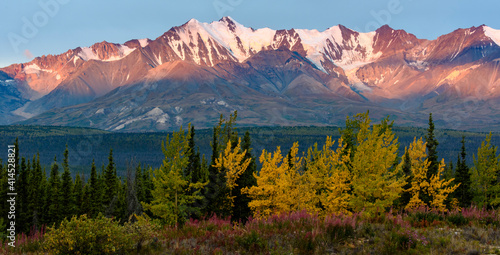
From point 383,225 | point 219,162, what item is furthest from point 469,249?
point 219,162

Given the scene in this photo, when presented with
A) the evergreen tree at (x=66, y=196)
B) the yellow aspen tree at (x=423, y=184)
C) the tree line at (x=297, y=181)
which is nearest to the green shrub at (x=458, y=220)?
the tree line at (x=297, y=181)

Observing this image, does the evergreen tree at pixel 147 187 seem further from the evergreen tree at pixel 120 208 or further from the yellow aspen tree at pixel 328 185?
the yellow aspen tree at pixel 328 185

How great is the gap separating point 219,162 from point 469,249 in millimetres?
23039

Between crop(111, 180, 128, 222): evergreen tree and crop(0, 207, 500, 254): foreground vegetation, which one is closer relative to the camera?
crop(0, 207, 500, 254): foreground vegetation

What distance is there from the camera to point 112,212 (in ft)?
209

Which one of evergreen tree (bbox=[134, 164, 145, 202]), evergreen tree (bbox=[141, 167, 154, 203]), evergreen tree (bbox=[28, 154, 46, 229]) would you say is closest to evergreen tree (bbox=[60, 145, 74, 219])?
evergreen tree (bbox=[28, 154, 46, 229])

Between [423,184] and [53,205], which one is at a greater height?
[423,184]

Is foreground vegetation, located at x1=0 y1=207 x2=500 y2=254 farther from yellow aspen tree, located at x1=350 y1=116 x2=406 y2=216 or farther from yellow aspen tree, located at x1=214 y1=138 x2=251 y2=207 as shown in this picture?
yellow aspen tree, located at x1=214 y1=138 x2=251 y2=207

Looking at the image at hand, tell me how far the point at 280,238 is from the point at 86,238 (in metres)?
6.44

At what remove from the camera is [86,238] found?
41.7 feet

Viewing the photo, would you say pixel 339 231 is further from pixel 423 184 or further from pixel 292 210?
pixel 423 184

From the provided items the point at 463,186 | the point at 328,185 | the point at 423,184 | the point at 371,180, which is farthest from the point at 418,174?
the point at 463,186

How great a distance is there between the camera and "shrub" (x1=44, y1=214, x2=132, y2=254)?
12672mm

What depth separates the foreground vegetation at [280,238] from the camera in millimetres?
12820
